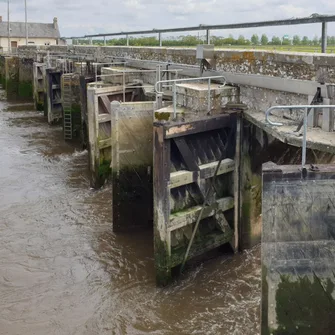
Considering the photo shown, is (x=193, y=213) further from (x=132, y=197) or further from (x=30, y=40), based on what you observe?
(x=30, y=40)

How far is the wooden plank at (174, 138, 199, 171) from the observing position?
880 centimetres

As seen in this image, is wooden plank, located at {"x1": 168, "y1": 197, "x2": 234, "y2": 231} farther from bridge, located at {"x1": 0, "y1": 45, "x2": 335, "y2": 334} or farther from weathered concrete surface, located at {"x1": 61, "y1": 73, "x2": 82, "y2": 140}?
weathered concrete surface, located at {"x1": 61, "y1": 73, "x2": 82, "y2": 140}

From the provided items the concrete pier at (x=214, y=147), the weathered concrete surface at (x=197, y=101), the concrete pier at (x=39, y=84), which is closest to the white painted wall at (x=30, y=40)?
the concrete pier at (x=39, y=84)

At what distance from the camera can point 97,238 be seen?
11414 mm

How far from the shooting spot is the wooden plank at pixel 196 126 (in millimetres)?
8547

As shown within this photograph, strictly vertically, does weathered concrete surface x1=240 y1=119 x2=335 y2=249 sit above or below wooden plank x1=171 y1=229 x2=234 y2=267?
above

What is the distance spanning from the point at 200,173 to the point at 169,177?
2.39 feet

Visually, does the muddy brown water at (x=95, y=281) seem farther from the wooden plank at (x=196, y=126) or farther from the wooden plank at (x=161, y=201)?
the wooden plank at (x=196, y=126)

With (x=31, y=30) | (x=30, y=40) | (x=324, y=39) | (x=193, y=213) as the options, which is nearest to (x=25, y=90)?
(x=193, y=213)

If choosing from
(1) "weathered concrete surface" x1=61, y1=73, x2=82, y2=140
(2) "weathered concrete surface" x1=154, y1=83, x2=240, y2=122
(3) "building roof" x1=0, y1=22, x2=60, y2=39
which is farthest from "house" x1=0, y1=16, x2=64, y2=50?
(2) "weathered concrete surface" x1=154, y1=83, x2=240, y2=122

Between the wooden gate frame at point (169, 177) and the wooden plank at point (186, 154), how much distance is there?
0.02m

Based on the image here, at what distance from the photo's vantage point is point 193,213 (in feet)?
29.8

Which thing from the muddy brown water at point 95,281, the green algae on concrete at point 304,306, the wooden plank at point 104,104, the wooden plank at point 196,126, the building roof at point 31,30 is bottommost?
the muddy brown water at point 95,281

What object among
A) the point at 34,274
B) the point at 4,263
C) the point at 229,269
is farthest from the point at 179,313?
the point at 4,263
